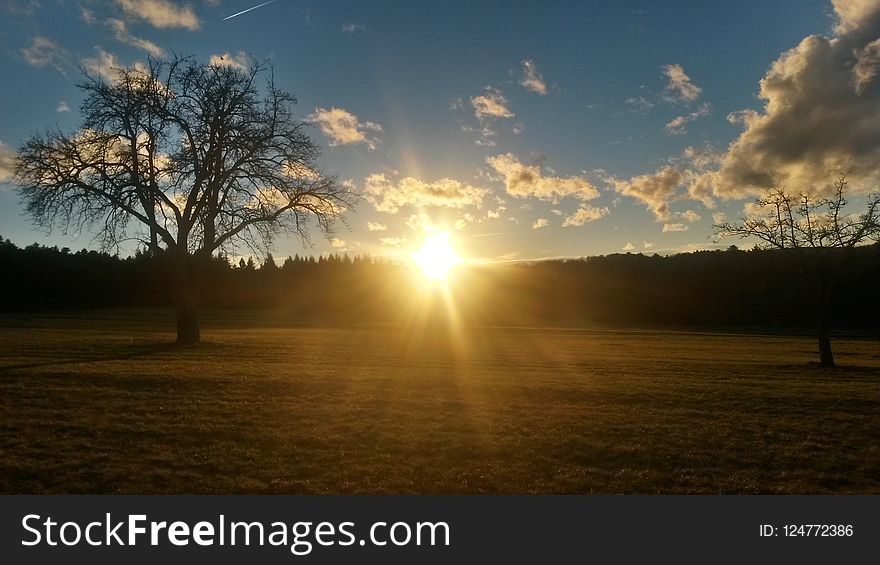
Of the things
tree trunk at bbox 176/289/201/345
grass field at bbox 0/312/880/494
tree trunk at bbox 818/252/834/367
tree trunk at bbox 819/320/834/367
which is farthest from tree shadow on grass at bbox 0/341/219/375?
tree trunk at bbox 818/252/834/367

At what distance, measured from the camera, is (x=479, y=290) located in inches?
5236

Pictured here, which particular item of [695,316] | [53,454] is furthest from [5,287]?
[695,316]

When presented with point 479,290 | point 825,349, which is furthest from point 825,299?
point 479,290

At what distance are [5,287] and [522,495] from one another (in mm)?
109965

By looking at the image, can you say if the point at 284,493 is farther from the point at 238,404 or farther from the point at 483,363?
the point at 483,363

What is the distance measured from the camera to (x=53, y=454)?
9.90 metres

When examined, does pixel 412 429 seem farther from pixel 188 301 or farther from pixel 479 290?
pixel 479 290

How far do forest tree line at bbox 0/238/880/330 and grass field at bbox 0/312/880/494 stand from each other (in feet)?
206

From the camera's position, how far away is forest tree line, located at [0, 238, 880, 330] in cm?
9575

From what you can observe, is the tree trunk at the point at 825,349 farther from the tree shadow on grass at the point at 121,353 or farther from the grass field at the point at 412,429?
the tree shadow on grass at the point at 121,353

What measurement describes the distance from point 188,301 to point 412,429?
2203 cm

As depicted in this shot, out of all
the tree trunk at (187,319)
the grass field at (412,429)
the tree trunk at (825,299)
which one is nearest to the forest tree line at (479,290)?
the tree trunk at (187,319)

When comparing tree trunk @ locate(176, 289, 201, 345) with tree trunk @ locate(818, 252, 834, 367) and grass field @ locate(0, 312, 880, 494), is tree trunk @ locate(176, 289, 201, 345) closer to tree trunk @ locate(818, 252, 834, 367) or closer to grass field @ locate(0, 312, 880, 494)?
grass field @ locate(0, 312, 880, 494)

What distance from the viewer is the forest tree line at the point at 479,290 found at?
95750mm
